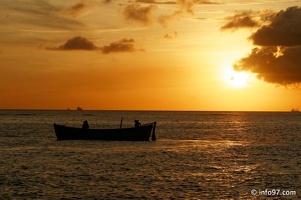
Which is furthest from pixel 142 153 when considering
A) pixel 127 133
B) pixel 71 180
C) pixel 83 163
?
pixel 71 180

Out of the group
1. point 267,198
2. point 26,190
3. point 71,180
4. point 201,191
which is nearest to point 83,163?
point 71,180

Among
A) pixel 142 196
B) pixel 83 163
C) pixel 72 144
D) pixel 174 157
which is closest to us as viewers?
pixel 142 196

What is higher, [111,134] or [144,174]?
[111,134]

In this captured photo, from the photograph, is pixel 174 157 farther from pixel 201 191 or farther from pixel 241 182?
pixel 201 191

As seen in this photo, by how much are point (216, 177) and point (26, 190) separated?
51.1 feet

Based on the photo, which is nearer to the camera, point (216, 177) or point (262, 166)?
point (216, 177)

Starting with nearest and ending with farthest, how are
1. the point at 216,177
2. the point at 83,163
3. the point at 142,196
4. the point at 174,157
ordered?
the point at 142,196, the point at 216,177, the point at 83,163, the point at 174,157

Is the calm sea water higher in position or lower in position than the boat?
lower

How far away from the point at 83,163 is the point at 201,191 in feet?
56.4

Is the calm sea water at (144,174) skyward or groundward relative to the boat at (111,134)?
groundward

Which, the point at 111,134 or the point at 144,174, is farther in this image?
the point at 111,134

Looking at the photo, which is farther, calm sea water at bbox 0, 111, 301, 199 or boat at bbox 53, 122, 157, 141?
boat at bbox 53, 122, 157, 141

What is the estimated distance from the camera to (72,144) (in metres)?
68.1

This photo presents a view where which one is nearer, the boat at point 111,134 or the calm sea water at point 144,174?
the calm sea water at point 144,174
